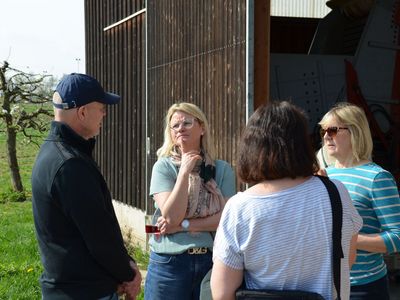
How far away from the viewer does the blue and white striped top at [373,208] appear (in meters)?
3.13

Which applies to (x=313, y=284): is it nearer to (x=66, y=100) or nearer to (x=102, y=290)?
(x=102, y=290)

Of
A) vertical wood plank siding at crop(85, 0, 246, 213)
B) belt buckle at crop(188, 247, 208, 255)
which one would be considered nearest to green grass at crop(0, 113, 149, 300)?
vertical wood plank siding at crop(85, 0, 246, 213)

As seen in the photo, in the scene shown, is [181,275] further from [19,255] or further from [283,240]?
[19,255]

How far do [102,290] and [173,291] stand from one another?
0.58 metres

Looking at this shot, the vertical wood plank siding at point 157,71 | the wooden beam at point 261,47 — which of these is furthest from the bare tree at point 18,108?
the wooden beam at point 261,47

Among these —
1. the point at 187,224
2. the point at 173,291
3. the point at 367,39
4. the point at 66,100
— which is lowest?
the point at 173,291

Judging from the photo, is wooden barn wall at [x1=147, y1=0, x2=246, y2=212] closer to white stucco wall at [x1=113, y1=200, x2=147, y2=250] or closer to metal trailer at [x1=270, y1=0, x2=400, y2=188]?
white stucco wall at [x1=113, y1=200, x2=147, y2=250]

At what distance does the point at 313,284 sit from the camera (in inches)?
91.4

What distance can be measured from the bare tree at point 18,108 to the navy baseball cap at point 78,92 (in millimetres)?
14452

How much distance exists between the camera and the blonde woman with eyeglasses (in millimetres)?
3641

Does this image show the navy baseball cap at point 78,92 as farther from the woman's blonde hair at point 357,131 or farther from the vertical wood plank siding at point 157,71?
the vertical wood plank siding at point 157,71

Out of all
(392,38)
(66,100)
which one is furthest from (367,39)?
(66,100)

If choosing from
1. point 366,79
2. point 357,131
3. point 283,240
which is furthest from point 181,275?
point 366,79

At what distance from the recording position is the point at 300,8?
12375 millimetres
